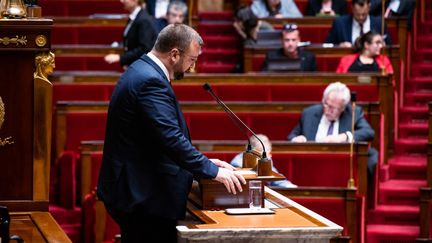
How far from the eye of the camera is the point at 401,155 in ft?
15.5

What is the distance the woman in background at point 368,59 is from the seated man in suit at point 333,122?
60 centimetres

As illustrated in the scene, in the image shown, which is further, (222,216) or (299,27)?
(299,27)

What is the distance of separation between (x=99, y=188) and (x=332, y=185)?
174 centimetres

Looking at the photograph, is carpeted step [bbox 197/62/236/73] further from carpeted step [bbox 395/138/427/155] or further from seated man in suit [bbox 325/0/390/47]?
carpeted step [bbox 395/138/427/155]

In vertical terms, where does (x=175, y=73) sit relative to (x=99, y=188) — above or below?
above

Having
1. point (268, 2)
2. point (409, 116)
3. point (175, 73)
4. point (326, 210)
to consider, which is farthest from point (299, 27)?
point (175, 73)

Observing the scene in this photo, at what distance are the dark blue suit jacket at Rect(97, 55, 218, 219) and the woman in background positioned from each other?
258 centimetres

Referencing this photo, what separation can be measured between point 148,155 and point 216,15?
3.99 m

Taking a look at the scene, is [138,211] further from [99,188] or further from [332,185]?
[332,185]

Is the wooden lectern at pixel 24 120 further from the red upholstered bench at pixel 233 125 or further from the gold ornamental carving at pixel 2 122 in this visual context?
the red upholstered bench at pixel 233 125

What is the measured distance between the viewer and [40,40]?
2654 mm

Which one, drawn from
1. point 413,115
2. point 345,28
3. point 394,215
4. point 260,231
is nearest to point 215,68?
point 345,28

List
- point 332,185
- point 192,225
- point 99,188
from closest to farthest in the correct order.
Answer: point 192,225 → point 99,188 → point 332,185

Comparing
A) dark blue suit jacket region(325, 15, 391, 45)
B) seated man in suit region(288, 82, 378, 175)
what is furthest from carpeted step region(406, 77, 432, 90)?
seated man in suit region(288, 82, 378, 175)
